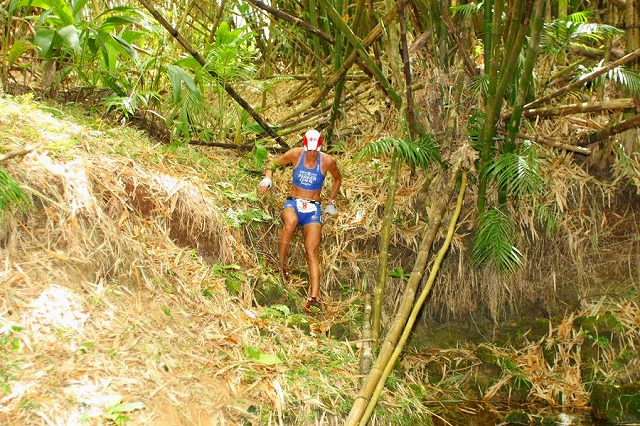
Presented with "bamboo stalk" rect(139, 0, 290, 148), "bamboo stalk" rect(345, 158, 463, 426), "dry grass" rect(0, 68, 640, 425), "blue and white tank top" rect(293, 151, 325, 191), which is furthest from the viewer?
"blue and white tank top" rect(293, 151, 325, 191)

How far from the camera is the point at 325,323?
452 centimetres

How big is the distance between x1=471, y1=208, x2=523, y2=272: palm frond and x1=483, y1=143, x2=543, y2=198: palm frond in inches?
8.2

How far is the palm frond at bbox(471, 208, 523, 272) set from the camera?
4.33 metres

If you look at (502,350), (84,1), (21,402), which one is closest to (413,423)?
(502,350)

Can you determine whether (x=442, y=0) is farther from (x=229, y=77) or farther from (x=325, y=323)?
(x=325, y=323)

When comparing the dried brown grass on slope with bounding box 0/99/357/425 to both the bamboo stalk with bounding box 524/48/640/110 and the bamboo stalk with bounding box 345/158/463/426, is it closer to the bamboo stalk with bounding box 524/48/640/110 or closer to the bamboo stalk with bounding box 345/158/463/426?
the bamboo stalk with bounding box 345/158/463/426

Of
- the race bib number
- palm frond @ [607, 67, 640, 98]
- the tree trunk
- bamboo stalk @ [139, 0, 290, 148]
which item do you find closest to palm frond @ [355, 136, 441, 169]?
the tree trunk

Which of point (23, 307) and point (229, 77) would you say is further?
point (229, 77)

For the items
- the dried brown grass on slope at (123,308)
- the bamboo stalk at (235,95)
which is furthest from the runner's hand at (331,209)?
A: the dried brown grass on slope at (123,308)

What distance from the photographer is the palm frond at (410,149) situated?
171 inches

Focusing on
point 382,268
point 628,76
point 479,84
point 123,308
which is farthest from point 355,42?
point 123,308

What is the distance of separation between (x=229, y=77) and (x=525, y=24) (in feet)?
7.34

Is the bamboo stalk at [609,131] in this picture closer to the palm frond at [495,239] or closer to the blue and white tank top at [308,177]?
the palm frond at [495,239]

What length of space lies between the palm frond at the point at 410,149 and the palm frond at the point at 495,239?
557 millimetres
